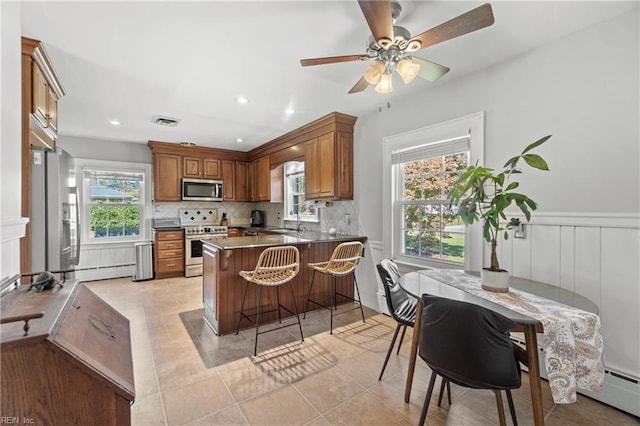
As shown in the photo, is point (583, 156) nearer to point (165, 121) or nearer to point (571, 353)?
point (571, 353)

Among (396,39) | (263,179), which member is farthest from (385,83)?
(263,179)

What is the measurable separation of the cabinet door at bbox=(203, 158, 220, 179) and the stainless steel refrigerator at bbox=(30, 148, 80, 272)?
3394 mm

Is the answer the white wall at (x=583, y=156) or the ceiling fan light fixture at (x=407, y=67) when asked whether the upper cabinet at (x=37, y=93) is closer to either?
the ceiling fan light fixture at (x=407, y=67)

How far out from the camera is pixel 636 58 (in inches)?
72.3

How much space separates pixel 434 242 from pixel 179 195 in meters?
4.68

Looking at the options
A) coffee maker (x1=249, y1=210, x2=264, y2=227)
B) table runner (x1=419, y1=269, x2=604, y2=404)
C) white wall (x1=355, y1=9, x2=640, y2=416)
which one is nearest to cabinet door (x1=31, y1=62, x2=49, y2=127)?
table runner (x1=419, y1=269, x2=604, y2=404)

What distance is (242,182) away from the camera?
247 inches

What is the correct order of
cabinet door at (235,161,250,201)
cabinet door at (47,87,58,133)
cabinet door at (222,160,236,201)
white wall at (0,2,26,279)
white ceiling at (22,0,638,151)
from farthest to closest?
cabinet door at (235,161,250,201) → cabinet door at (222,160,236,201) → cabinet door at (47,87,58,133) → white ceiling at (22,0,638,151) → white wall at (0,2,26,279)

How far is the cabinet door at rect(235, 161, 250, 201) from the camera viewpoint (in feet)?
20.4

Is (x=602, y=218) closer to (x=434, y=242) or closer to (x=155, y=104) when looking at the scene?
(x=434, y=242)

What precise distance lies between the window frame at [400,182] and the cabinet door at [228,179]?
12.2 feet

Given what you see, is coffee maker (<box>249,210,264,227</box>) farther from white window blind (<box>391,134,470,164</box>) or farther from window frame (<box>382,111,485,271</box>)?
white window blind (<box>391,134,470,164</box>)

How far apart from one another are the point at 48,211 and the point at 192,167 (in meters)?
3.63

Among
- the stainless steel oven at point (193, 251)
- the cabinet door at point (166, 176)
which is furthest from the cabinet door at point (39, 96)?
the stainless steel oven at point (193, 251)
